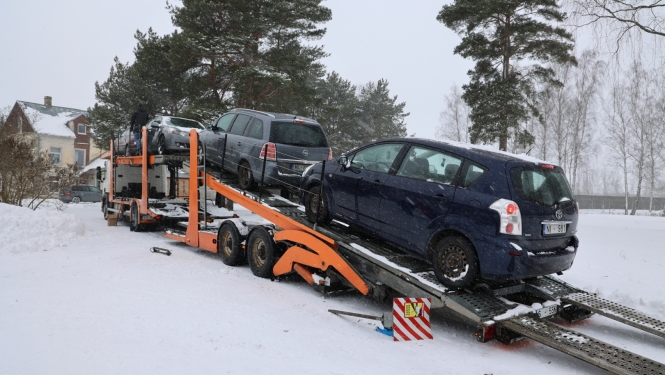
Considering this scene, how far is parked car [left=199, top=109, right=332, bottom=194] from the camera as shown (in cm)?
803

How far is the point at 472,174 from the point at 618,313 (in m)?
2.33

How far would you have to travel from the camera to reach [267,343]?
453 cm

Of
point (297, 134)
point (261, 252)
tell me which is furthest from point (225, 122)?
point (261, 252)

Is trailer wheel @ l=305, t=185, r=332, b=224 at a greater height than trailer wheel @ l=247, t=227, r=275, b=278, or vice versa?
Answer: trailer wheel @ l=305, t=185, r=332, b=224

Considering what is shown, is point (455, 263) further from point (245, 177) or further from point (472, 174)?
point (245, 177)

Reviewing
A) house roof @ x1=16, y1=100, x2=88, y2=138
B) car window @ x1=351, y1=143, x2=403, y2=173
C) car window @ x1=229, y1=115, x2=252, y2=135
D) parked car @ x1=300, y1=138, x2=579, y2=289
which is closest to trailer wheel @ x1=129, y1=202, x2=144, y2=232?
car window @ x1=229, y1=115, x2=252, y2=135

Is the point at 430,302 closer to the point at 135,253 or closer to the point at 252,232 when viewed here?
the point at 252,232

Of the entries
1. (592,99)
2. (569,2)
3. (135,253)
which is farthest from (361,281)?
(592,99)

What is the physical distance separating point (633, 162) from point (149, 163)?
36641 millimetres

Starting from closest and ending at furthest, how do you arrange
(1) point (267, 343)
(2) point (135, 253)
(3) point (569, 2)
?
(1) point (267, 343) → (2) point (135, 253) → (3) point (569, 2)

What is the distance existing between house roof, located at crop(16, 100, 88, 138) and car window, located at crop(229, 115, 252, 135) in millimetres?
41851

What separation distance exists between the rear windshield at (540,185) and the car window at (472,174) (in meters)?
0.33

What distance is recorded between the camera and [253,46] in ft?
67.9

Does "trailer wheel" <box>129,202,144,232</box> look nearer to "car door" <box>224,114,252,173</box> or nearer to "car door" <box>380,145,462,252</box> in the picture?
"car door" <box>224,114,252,173</box>
